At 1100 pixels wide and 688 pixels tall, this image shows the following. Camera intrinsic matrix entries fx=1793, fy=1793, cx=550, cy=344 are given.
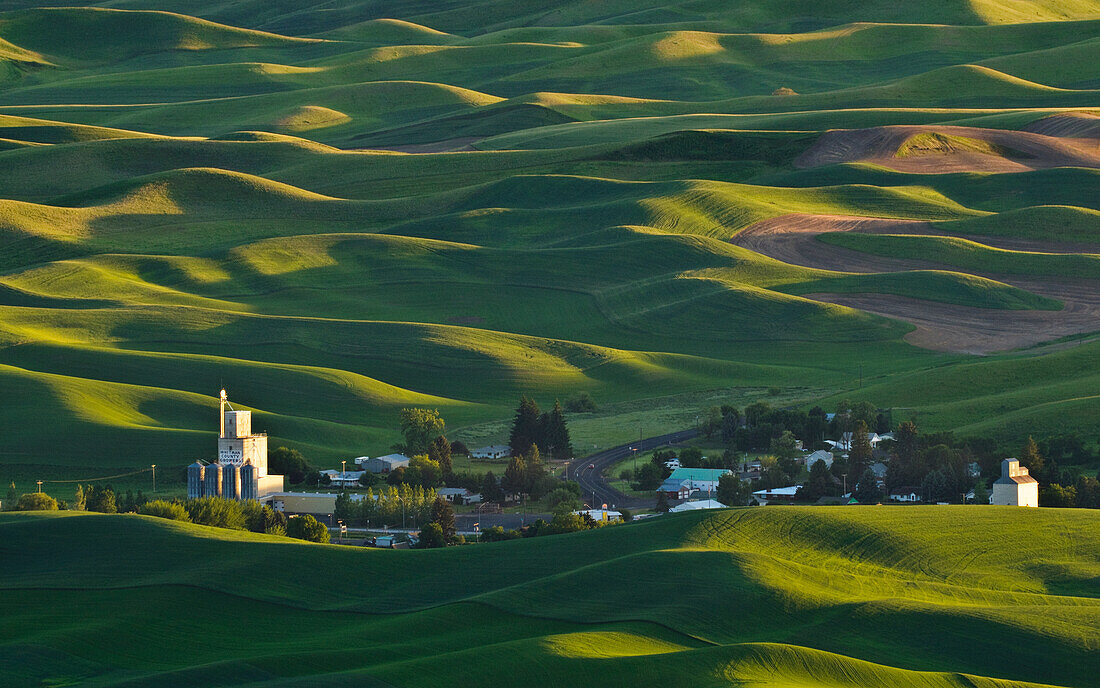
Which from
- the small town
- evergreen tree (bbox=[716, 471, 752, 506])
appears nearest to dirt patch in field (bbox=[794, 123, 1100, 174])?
the small town

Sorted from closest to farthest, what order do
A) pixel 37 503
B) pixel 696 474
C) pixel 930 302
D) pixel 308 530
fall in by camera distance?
pixel 308 530 < pixel 37 503 < pixel 696 474 < pixel 930 302

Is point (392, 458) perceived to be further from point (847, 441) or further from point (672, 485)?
point (847, 441)

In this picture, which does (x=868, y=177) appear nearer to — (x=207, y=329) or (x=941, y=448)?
(x=207, y=329)

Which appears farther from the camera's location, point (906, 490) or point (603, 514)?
point (906, 490)

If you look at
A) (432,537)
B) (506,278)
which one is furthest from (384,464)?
(506,278)

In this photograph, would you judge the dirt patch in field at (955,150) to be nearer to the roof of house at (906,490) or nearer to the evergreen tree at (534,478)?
the evergreen tree at (534,478)

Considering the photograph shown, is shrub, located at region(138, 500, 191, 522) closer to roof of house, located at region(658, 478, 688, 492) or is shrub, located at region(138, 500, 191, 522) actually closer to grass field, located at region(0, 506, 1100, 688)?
grass field, located at region(0, 506, 1100, 688)

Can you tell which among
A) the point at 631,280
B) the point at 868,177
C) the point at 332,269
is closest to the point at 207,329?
the point at 332,269
